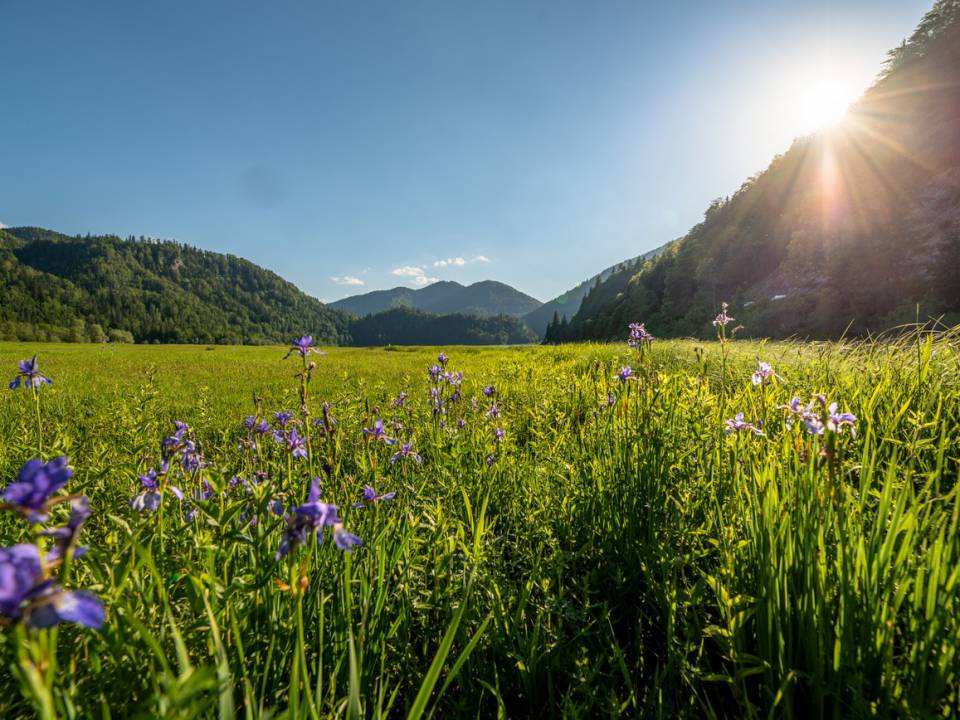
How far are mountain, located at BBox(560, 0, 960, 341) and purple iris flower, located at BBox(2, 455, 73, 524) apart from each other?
3264 centimetres

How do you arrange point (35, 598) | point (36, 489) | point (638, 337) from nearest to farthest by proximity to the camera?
point (35, 598)
point (36, 489)
point (638, 337)

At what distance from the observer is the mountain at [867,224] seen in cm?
2786

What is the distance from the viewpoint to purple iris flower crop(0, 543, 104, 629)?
59 cm

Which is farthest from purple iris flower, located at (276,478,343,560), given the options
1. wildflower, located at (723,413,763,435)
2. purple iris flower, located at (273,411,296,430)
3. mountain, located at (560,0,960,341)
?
mountain, located at (560,0,960,341)

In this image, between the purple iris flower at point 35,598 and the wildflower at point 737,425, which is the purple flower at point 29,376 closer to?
the purple iris flower at point 35,598

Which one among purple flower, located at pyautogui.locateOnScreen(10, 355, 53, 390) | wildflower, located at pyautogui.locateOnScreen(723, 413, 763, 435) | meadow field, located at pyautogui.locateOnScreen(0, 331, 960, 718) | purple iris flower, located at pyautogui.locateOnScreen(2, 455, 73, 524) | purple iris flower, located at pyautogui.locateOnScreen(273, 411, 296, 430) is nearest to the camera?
purple iris flower, located at pyautogui.locateOnScreen(2, 455, 73, 524)

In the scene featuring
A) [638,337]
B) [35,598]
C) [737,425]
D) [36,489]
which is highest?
[638,337]

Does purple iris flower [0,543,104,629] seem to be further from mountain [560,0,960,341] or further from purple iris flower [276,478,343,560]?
mountain [560,0,960,341]

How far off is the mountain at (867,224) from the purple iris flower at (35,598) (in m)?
32.6

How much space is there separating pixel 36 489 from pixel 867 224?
47.5 metres

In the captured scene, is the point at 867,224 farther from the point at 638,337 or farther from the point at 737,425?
the point at 737,425

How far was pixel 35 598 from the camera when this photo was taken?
0.62 meters

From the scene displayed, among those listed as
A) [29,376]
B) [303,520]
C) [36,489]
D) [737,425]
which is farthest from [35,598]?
[737,425]

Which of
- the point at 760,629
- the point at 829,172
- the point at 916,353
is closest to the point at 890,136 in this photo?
the point at 829,172
